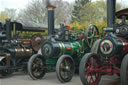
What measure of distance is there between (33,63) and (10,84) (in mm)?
949

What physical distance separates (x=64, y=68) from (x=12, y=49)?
2157mm

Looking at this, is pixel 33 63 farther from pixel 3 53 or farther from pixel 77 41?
pixel 77 41

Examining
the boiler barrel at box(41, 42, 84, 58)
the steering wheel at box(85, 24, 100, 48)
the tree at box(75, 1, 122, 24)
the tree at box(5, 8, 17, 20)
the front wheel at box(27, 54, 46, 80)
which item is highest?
the tree at box(5, 8, 17, 20)

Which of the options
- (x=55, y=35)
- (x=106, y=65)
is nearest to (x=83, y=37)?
(x=55, y=35)

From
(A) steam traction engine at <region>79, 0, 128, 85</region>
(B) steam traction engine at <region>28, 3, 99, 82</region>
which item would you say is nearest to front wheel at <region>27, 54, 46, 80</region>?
(B) steam traction engine at <region>28, 3, 99, 82</region>

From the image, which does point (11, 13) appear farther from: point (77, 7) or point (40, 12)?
point (77, 7)

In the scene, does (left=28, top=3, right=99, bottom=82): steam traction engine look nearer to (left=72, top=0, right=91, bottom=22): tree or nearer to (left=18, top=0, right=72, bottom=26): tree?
(left=18, top=0, right=72, bottom=26): tree

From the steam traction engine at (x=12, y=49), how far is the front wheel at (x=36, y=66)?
92 cm

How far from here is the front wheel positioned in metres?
5.79

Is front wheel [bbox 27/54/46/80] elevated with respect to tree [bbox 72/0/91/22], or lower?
lower

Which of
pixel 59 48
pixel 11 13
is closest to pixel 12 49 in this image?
pixel 59 48

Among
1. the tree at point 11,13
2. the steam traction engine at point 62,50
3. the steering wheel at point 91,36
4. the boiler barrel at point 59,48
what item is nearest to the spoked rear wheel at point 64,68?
the steam traction engine at point 62,50

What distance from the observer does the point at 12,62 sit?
6.86 m

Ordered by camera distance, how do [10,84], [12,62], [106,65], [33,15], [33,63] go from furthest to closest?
[33,15] < [12,62] < [33,63] < [10,84] < [106,65]
